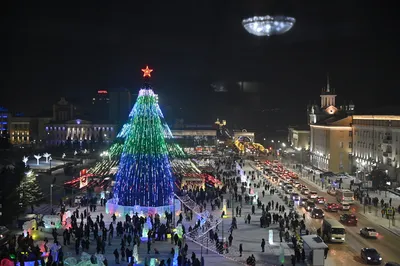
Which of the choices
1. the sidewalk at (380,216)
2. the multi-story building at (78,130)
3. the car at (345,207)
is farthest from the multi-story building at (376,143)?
the multi-story building at (78,130)

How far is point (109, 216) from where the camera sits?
84.7 ft

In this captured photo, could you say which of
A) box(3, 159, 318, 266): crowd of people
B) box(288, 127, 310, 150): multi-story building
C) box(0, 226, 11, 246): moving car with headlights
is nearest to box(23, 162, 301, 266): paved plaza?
box(3, 159, 318, 266): crowd of people

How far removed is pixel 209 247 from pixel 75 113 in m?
107

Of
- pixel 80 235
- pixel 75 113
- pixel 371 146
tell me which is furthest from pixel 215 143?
pixel 80 235

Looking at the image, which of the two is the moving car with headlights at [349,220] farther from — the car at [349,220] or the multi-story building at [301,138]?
the multi-story building at [301,138]

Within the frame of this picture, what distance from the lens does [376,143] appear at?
45.7 m

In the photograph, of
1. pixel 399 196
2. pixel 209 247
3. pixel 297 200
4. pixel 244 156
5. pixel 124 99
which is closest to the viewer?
pixel 209 247

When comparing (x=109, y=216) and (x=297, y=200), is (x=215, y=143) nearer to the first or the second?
(x=297, y=200)

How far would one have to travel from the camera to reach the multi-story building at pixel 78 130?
104188 mm

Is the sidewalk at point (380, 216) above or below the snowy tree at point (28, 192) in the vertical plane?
below

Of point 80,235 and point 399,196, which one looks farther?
point 399,196

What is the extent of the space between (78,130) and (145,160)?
82770 mm

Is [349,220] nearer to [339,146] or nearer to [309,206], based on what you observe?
[309,206]

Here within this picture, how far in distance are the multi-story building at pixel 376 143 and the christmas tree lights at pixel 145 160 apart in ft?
76.1
